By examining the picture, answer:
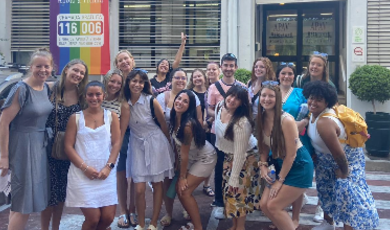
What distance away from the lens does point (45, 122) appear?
3.90 meters

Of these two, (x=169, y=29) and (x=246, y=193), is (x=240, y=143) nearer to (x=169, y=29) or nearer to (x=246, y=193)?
(x=246, y=193)

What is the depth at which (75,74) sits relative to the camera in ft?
13.1

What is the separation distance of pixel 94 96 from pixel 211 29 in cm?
851

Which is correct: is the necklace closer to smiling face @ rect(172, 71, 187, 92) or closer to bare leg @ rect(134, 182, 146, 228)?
smiling face @ rect(172, 71, 187, 92)

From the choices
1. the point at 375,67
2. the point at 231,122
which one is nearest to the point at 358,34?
the point at 375,67

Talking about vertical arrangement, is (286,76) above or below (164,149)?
above

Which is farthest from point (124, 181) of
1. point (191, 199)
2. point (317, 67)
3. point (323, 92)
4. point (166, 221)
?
point (317, 67)

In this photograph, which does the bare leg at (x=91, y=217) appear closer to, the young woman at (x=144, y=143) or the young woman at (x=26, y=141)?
the young woman at (x=26, y=141)

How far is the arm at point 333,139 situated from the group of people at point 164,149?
0.4 inches

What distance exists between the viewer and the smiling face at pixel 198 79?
5.42 metres

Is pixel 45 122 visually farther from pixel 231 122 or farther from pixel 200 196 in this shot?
pixel 200 196

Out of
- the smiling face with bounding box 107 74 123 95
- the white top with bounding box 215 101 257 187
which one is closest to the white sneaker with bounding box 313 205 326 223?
the white top with bounding box 215 101 257 187

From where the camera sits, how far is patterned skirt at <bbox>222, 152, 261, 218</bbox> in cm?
447

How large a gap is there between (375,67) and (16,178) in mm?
8554
